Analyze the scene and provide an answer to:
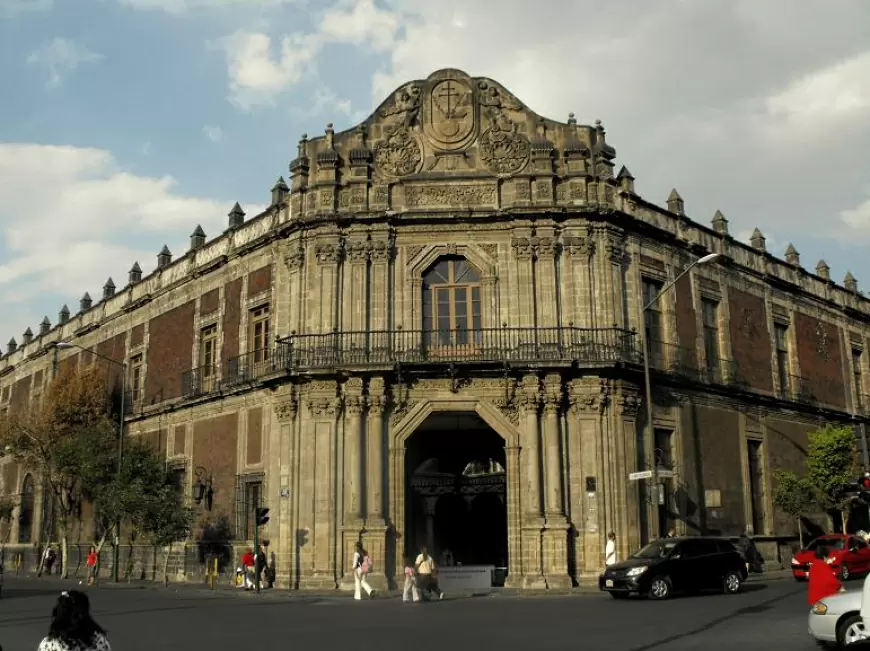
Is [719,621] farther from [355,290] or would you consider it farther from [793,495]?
[793,495]

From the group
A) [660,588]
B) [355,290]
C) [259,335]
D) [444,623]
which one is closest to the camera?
[444,623]

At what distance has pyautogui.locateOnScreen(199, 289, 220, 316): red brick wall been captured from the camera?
112 ft

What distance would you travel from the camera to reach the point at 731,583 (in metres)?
21.6

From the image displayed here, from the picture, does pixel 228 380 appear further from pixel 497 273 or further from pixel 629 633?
pixel 629 633

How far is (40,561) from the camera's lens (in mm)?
43344

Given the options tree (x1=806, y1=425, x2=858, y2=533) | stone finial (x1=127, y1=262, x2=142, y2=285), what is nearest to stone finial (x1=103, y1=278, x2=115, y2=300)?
stone finial (x1=127, y1=262, x2=142, y2=285)

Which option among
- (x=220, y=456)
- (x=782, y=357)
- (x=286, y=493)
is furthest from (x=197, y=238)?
(x=782, y=357)

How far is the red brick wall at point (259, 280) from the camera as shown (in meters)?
31.0

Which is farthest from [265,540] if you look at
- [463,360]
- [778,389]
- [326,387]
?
[778,389]

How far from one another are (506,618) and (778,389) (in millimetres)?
21955

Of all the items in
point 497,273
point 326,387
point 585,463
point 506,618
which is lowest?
point 506,618

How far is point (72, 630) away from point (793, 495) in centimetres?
2988

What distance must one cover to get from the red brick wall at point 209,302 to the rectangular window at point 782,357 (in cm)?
2135

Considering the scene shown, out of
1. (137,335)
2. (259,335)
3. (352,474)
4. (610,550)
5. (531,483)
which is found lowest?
(610,550)
